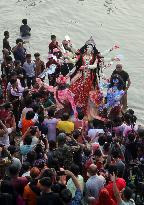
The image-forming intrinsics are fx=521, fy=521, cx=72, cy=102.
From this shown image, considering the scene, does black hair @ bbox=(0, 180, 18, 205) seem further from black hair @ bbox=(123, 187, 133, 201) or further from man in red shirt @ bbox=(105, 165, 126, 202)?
black hair @ bbox=(123, 187, 133, 201)

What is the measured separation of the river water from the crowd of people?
530 centimetres

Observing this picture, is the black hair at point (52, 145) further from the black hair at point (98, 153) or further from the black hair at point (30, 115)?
the black hair at point (30, 115)

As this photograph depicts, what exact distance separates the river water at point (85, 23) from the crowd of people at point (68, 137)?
5.30 metres

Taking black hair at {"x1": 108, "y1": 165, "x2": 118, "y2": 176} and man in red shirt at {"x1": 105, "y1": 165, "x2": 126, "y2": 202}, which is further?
black hair at {"x1": 108, "y1": 165, "x2": 118, "y2": 176}

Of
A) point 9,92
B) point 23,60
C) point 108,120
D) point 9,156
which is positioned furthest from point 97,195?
point 23,60

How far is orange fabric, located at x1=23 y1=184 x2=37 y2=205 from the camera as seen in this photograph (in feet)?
33.4

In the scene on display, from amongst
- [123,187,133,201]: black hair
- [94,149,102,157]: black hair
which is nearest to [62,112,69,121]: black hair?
[94,149,102,157]: black hair

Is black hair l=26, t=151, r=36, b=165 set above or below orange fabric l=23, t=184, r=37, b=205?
above

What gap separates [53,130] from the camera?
13.3 m

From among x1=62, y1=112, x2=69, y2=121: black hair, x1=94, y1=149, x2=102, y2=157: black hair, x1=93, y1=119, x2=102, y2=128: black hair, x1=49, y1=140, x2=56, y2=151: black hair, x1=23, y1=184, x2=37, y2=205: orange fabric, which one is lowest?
x1=93, y1=119, x2=102, y2=128: black hair

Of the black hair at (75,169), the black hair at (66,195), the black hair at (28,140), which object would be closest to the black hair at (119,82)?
the black hair at (28,140)

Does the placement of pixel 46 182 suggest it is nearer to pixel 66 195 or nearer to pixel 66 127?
pixel 66 195

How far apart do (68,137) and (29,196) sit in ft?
8.04

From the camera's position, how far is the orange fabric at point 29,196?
10.2 m
